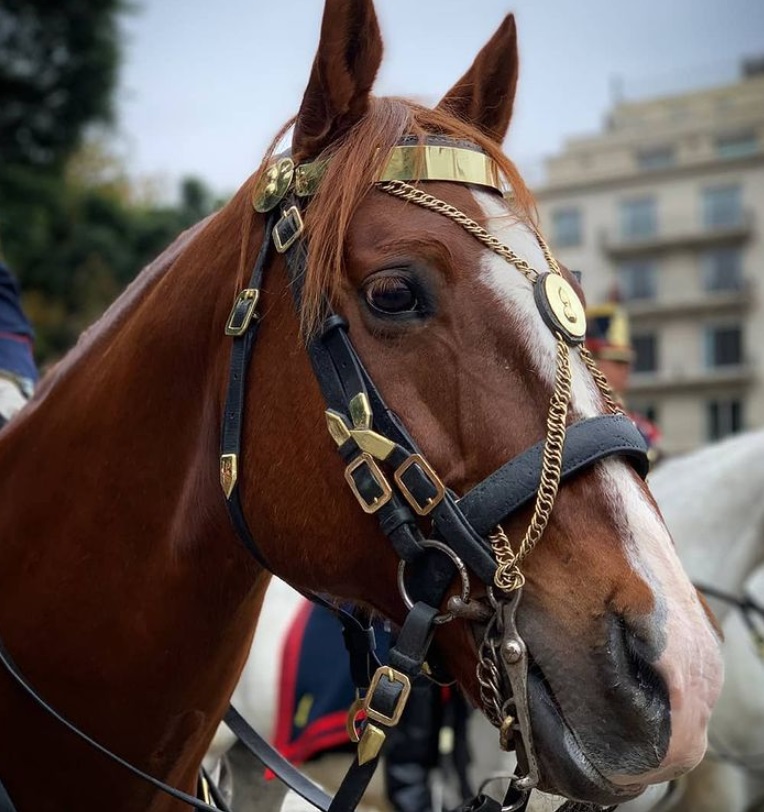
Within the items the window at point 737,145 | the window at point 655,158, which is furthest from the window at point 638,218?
the window at point 737,145

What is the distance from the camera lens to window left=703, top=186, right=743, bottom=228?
141 feet

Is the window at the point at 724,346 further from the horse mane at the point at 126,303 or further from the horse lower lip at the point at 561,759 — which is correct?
the horse lower lip at the point at 561,759

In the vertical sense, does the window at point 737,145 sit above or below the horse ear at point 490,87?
below

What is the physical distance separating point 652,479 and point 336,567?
360 centimetres

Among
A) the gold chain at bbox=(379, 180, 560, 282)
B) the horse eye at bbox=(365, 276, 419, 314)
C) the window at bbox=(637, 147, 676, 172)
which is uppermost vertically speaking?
the gold chain at bbox=(379, 180, 560, 282)

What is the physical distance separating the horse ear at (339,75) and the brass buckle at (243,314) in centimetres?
29

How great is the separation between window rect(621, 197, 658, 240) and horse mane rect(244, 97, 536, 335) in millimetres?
44289

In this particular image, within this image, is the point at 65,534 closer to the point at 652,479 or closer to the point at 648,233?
the point at 652,479

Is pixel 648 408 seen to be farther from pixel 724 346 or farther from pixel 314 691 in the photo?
pixel 314 691

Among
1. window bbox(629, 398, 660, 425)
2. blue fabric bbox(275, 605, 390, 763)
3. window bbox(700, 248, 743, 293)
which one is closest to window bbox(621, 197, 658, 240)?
window bbox(700, 248, 743, 293)

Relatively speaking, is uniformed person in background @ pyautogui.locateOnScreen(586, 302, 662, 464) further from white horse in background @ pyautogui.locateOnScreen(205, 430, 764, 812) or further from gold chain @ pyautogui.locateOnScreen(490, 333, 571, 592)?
gold chain @ pyautogui.locateOnScreen(490, 333, 571, 592)

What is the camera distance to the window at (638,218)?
43969 millimetres

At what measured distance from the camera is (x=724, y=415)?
138 feet

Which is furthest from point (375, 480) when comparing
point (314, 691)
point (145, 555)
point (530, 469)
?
point (314, 691)
